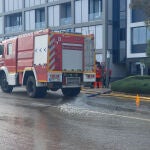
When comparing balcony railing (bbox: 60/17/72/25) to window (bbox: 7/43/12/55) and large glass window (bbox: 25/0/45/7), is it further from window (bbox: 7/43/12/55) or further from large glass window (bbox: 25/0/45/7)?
window (bbox: 7/43/12/55)

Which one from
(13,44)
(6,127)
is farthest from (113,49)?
(6,127)

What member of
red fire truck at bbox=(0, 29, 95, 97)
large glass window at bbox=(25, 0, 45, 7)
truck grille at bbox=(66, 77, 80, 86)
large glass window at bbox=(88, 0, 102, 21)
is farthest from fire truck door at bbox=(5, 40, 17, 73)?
large glass window at bbox=(25, 0, 45, 7)

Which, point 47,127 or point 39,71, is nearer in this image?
point 47,127

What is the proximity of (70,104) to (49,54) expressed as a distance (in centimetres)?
261

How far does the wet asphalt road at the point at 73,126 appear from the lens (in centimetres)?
830

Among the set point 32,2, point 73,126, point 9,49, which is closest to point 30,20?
point 32,2

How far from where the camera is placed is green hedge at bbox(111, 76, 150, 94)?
65.8ft

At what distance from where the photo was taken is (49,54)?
17547 millimetres

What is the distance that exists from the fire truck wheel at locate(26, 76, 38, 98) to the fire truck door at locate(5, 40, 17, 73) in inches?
61.6

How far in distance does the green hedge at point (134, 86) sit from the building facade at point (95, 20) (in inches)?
685

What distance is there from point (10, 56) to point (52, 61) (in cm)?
365

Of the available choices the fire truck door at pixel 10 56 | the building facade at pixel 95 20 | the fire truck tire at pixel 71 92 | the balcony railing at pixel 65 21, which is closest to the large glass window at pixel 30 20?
the building facade at pixel 95 20

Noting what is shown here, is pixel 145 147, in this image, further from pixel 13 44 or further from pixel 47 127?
pixel 13 44

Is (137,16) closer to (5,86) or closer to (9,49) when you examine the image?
(5,86)
